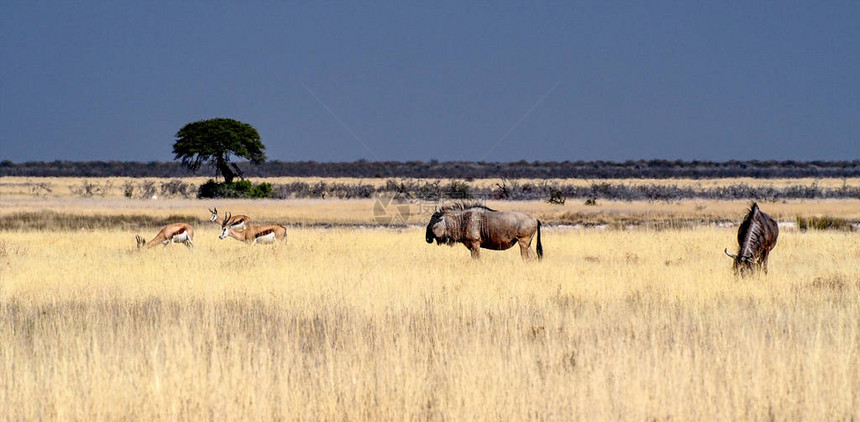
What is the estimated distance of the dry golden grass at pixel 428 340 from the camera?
21.9 feet

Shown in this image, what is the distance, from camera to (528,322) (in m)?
10.1

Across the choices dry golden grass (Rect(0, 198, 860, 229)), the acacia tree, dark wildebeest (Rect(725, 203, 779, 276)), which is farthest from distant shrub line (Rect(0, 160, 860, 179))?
dark wildebeest (Rect(725, 203, 779, 276))

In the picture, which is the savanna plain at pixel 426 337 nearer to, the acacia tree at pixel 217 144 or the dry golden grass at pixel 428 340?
the dry golden grass at pixel 428 340

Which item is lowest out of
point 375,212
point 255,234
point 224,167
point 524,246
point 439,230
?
point 375,212

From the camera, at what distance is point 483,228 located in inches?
701

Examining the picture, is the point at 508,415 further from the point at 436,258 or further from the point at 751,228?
the point at 436,258

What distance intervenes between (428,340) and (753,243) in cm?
803

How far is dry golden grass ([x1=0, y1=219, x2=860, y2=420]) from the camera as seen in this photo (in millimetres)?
6664

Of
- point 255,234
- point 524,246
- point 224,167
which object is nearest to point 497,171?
point 224,167

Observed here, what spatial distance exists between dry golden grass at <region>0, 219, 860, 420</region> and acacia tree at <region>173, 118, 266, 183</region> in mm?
41007

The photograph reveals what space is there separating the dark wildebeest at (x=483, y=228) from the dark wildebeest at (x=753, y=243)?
179 inches

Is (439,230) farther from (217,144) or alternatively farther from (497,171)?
(497,171)

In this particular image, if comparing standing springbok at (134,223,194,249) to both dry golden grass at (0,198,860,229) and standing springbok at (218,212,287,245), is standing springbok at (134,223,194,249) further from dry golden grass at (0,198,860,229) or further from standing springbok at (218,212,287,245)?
dry golden grass at (0,198,860,229)

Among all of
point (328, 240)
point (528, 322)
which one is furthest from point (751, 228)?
point (328, 240)
